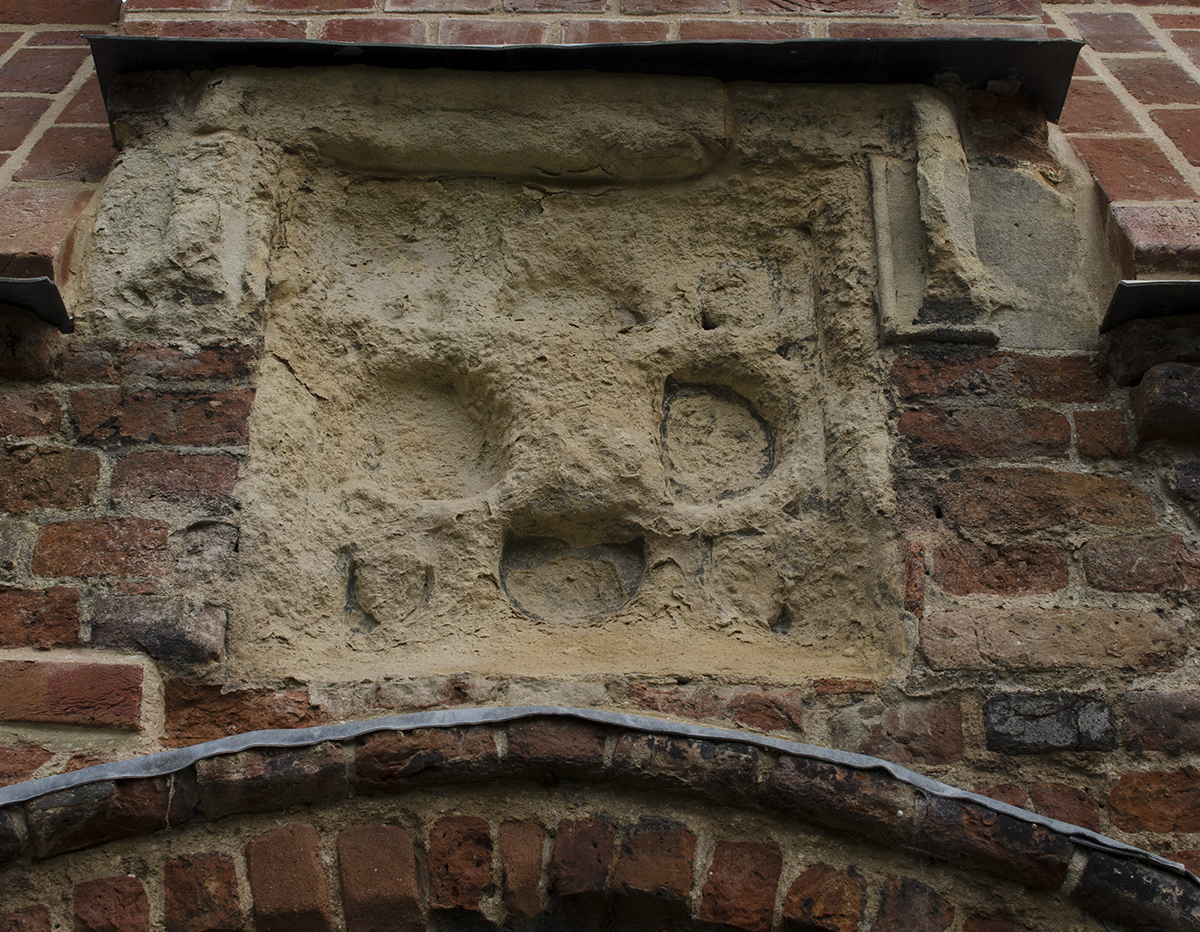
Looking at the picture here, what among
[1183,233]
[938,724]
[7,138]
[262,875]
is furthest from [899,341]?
[7,138]

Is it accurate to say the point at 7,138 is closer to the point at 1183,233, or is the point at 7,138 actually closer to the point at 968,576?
the point at 968,576

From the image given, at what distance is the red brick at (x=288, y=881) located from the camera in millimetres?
1339

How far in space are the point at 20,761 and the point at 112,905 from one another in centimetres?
24

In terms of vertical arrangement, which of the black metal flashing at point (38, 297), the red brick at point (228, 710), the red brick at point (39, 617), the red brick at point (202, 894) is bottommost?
the red brick at point (202, 894)

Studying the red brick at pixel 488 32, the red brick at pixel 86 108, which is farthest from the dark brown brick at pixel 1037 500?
the red brick at pixel 86 108

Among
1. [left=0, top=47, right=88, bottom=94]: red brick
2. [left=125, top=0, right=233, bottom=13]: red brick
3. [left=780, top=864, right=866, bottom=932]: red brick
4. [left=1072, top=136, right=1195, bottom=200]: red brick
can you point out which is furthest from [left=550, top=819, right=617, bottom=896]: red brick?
[left=0, top=47, right=88, bottom=94]: red brick

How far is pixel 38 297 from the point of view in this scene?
167 cm

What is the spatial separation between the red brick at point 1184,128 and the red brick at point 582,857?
1.65m

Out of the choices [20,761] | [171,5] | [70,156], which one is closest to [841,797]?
[20,761]

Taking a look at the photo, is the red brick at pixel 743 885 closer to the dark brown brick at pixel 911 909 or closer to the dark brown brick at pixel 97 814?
the dark brown brick at pixel 911 909

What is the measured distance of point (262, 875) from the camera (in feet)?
4.45

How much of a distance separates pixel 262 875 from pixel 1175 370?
1.53m

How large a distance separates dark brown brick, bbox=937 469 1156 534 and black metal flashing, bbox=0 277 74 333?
1.42 metres

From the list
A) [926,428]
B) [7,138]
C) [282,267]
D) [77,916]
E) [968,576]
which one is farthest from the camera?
[7,138]
